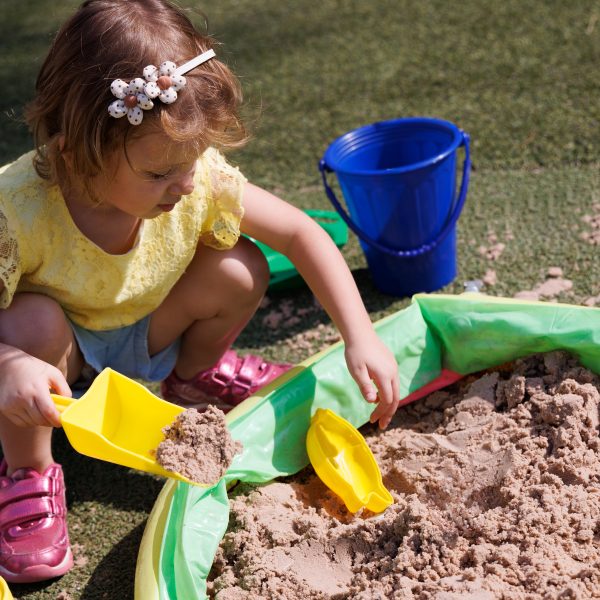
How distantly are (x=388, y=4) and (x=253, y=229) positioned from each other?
2.29 metres

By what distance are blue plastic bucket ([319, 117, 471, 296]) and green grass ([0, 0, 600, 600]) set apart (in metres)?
0.08

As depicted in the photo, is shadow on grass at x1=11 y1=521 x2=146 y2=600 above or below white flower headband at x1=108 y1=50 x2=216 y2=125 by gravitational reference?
below

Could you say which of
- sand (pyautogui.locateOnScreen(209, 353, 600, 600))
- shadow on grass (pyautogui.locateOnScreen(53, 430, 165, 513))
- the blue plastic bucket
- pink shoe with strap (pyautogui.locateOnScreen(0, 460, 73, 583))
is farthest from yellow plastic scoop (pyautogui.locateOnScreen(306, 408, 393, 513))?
the blue plastic bucket

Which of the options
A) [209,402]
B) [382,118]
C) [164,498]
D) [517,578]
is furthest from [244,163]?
[517,578]

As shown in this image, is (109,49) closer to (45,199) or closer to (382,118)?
(45,199)

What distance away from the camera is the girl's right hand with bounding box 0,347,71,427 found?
123 cm

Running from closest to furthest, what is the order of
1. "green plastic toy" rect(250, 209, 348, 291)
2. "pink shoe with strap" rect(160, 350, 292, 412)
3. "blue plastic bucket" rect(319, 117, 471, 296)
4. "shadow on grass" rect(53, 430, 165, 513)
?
"shadow on grass" rect(53, 430, 165, 513) < "pink shoe with strap" rect(160, 350, 292, 412) < "blue plastic bucket" rect(319, 117, 471, 296) < "green plastic toy" rect(250, 209, 348, 291)

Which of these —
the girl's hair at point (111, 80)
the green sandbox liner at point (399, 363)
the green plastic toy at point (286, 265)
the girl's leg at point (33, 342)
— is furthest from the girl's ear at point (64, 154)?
the green plastic toy at point (286, 265)

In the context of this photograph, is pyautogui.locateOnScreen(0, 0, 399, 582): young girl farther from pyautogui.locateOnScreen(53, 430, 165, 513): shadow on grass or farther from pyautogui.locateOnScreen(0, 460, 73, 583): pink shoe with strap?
pyautogui.locateOnScreen(53, 430, 165, 513): shadow on grass

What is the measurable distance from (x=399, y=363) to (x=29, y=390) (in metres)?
0.69

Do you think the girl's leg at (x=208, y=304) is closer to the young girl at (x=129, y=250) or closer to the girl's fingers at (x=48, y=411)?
the young girl at (x=129, y=250)

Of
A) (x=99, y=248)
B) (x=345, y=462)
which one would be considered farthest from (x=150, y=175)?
(x=345, y=462)

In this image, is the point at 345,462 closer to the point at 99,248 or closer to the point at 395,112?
the point at 99,248

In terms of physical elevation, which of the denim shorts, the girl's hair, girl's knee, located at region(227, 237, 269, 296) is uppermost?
the girl's hair
